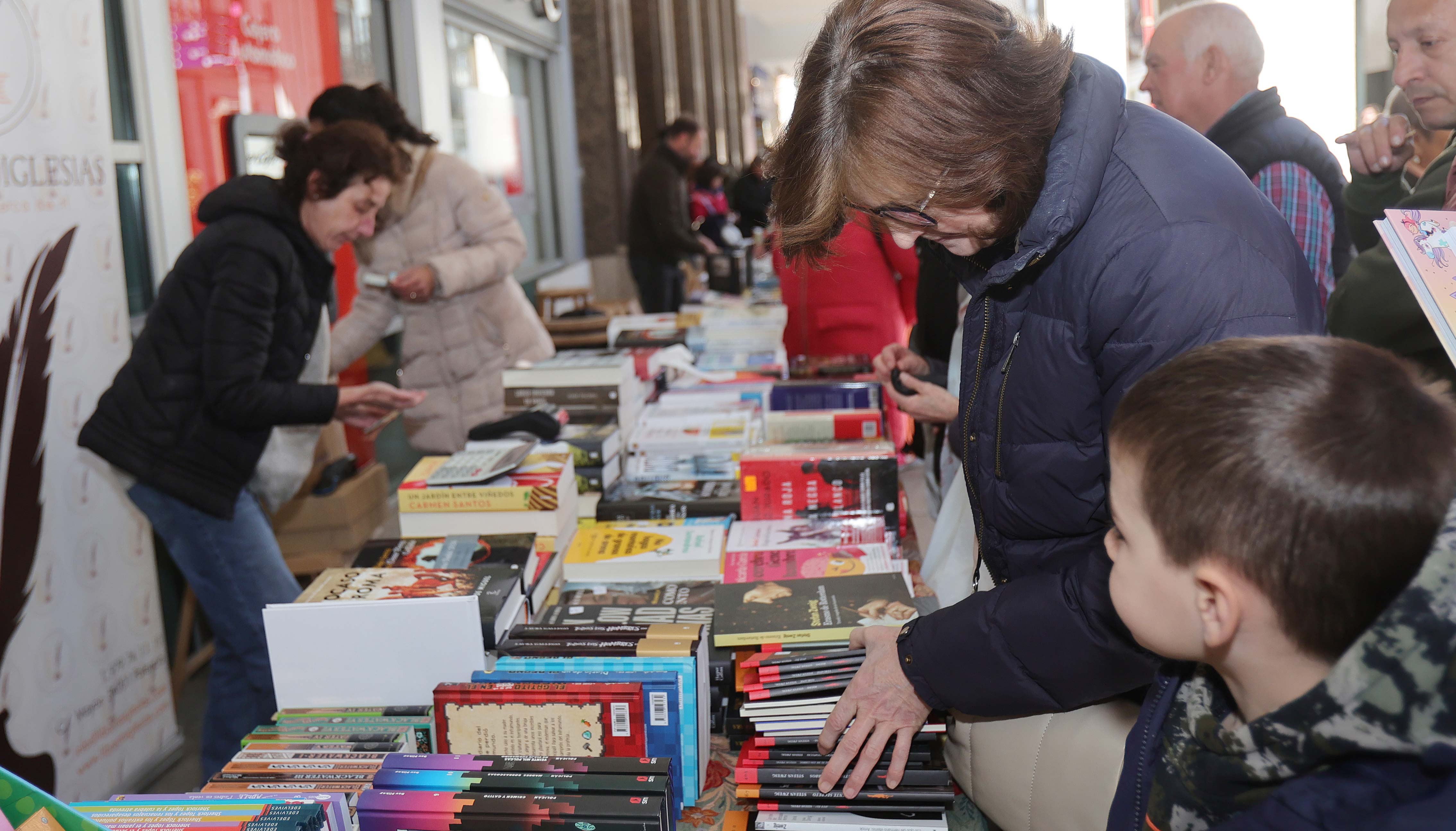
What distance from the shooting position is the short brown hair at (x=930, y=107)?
1.01 metres

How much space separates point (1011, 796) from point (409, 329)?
7.92 ft

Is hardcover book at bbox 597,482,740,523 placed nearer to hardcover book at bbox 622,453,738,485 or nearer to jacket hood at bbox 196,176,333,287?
hardcover book at bbox 622,453,738,485

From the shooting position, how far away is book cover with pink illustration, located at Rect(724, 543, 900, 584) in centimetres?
158

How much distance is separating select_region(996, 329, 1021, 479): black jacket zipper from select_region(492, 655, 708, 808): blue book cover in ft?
1.35

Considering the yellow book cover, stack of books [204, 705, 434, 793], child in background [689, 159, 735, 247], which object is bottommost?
stack of books [204, 705, 434, 793]

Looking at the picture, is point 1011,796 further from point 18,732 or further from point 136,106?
point 136,106

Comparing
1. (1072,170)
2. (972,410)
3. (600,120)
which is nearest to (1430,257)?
(1072,170)

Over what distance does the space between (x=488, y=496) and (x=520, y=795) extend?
763mm

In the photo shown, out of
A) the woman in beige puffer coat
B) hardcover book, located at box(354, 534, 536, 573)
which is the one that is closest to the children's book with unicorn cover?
hardcover book, located at box(354, 534, 536, 573)

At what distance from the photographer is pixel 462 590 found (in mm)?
1359

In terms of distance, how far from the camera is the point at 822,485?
186 centimetres

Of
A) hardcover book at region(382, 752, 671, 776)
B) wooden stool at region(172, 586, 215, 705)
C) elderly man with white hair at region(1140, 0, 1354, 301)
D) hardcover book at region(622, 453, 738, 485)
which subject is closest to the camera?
hardcover book at region(382, 752, 671, 776)

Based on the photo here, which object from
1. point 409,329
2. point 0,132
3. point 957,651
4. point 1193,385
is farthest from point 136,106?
point 1193,385

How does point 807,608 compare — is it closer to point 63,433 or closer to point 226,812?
point 226,812
